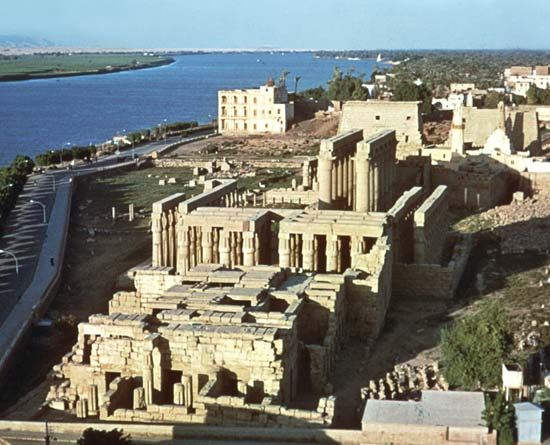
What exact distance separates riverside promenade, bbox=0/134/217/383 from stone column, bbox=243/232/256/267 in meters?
7.33

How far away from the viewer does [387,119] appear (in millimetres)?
54625

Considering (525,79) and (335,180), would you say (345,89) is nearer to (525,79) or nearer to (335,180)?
(525,79)

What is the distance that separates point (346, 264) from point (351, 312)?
384 cm

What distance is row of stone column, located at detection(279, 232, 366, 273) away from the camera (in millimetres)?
29953

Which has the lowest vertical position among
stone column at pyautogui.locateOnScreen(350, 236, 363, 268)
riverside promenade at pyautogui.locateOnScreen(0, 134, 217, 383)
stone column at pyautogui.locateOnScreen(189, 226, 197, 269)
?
riverside promenade at pyautogui.locateOnScreen(0, 134, 217, 383)

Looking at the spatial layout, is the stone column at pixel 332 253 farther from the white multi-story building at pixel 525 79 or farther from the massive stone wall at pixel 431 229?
the white multi-story building at pixel 525 79

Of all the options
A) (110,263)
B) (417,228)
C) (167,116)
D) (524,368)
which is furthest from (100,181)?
(167,116)

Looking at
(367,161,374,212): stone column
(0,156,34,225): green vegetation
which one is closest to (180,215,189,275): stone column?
(367,161,374,212): stone column

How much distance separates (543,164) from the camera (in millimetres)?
48125

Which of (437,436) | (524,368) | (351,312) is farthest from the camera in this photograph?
(351,312)

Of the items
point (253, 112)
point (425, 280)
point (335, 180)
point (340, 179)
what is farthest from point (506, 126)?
point (253, 112)

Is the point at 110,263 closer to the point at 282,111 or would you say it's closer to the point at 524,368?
the point at 524,368

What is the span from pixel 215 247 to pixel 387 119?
999 inches

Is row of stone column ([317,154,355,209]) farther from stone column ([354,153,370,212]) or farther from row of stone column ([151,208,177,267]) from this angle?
row of stone column ([151,208,177,267])
